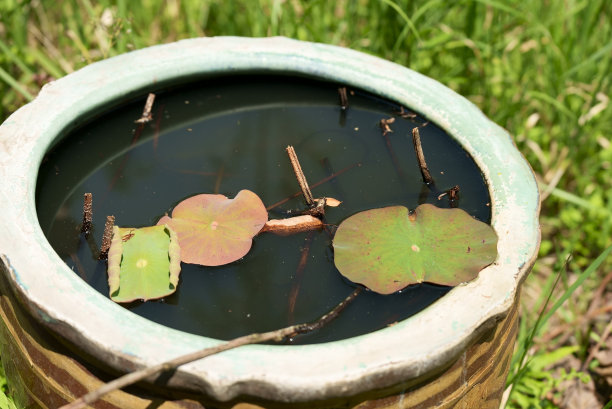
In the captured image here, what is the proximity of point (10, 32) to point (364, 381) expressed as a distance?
1716mm

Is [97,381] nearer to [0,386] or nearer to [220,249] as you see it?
[220,249]

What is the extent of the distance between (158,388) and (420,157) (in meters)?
0.66

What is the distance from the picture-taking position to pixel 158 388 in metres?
0.87

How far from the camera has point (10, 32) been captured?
2074 mm

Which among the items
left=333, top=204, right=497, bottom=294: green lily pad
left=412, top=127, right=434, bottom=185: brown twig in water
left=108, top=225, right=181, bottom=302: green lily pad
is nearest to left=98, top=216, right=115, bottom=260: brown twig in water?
left=108, top=225, right=181, bottom=302: green lily pad

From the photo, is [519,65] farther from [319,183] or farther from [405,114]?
[319,183]

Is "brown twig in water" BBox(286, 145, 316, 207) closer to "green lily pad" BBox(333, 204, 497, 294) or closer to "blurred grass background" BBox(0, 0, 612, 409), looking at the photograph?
"green lily pad" BBox(333, 204, 497, 294)

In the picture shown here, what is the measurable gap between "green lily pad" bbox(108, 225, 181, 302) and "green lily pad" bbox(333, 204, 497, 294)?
0.90 feet

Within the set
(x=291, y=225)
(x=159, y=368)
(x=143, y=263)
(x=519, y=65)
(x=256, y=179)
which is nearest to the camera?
(x=159, y=368)

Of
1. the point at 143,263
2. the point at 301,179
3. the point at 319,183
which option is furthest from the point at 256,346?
the point at 319,183

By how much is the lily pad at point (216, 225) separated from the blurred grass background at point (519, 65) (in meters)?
0.74

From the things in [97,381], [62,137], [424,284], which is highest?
[62,137]

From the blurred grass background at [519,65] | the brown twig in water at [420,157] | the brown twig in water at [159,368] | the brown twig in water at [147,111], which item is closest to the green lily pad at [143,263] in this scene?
the brown twig in water at [159,368]

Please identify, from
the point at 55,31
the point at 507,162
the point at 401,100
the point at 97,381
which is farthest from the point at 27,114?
the point at 55,31
